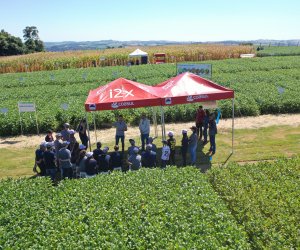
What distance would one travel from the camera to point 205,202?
8484mm

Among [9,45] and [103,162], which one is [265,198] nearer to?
[103,162]

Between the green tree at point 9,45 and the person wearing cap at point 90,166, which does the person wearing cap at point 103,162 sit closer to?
the person wearing cap at point 90,166

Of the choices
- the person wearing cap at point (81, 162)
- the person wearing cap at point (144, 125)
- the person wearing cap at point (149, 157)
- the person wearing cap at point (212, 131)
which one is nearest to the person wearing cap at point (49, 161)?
the person wearing cap at point (81, 162)

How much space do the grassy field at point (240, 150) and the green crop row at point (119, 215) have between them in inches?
172

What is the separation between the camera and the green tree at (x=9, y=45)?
73238 millimetres

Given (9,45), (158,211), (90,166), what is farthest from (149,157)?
(9,45)

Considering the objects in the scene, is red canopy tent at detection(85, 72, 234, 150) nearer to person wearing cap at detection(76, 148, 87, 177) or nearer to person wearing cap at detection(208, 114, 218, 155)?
person wearing cap at detection(208, 114, 218, 155)

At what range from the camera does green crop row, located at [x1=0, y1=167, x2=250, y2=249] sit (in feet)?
23.0

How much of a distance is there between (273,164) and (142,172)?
4.50 metres

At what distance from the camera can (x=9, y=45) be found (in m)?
74.2

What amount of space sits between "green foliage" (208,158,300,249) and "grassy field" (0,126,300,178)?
122 inches

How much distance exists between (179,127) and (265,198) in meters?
10.9

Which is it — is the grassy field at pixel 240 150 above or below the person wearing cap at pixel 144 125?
below

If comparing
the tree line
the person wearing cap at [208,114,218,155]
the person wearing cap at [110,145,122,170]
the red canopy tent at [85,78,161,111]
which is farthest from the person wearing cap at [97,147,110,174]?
the tree line
